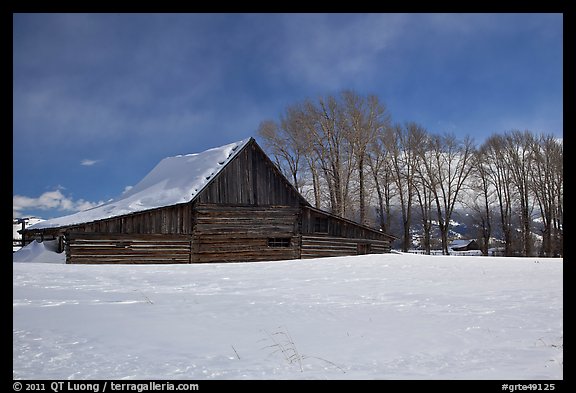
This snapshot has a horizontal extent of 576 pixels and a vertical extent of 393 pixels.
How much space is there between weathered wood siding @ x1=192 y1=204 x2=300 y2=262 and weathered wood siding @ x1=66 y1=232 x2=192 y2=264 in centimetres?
91

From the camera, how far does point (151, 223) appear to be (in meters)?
20.8

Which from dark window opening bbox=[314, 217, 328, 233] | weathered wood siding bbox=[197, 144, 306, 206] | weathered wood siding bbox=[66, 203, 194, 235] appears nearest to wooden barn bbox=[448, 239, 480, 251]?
dark window opening bbox=[314, 217, 328, 233]

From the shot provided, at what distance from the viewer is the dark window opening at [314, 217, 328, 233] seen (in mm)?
25441

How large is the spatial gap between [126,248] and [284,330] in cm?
1753

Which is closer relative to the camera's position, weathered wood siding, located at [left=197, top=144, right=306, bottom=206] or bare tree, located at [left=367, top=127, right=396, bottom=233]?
weathered wood siding, located at [left=197, top=144, right=306, bottom=206]

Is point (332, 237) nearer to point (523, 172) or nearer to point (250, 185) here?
point (250, 185)

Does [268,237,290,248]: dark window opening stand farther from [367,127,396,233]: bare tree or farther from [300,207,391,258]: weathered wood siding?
[367,127,396,233]: bare tree

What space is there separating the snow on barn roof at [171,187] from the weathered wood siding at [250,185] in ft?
1.66

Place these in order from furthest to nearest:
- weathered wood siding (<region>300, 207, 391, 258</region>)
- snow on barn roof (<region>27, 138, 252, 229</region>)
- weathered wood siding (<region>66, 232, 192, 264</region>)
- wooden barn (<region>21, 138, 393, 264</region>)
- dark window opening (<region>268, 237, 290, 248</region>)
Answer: weathered wood siding (<region>300, 207, 391, 258</region>) → dark window opening (<region>268, 237, 290, 248</region>) → snow on barn roof (<region>27, 138, 252, 229</region>) → wooden barn (<region>21, 138, 393, 264</region>) → weathered wood siding (<region>66, 232, 192, 264</region>)

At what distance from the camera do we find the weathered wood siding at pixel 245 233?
72.3 ft

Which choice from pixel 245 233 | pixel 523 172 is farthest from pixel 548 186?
pixel 245 233

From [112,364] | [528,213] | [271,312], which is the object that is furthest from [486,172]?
[112,364]

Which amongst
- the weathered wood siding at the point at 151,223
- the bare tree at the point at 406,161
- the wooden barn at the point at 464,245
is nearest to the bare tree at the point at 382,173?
the bare tree at the point at 406,161
